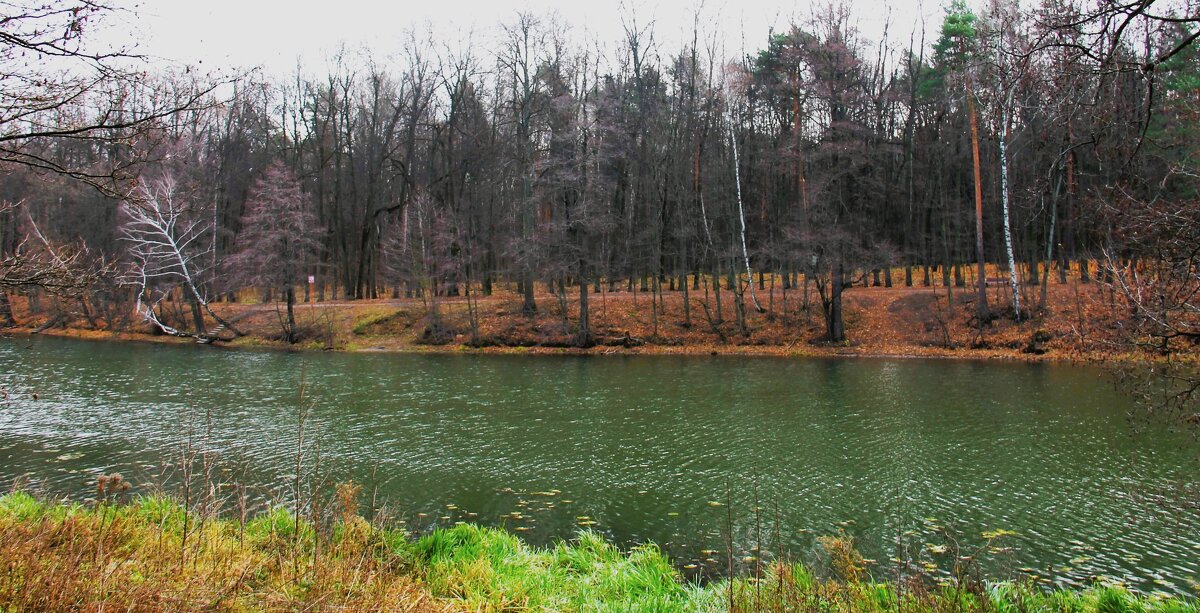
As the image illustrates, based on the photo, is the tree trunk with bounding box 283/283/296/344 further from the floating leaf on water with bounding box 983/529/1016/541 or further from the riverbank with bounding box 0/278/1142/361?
the floating leaf on water with bounding box 983/529/1016/541

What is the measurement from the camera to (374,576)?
5.29 metres

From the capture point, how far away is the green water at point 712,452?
28.7ft

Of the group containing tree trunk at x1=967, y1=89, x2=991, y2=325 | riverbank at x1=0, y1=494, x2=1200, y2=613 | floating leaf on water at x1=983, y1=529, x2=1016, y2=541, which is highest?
tree trunk at x1=967, y1=89, x2=991, y2=325

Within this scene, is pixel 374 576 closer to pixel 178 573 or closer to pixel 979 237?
pixel 178 573

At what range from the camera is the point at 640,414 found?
16859mm

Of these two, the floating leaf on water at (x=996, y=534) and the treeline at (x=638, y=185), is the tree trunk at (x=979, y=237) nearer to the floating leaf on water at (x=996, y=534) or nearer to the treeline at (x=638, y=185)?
the treeline at (x=638, y=185)

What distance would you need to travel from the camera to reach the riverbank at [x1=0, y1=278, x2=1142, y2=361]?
27.5 metres

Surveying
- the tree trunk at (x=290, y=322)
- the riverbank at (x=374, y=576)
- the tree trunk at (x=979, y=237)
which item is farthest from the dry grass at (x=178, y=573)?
the tree trunk at (x=290, y=322)

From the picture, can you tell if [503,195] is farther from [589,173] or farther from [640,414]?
[640,414]

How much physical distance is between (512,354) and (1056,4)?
27954 millimetres

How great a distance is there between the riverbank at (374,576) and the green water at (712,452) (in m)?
0.66

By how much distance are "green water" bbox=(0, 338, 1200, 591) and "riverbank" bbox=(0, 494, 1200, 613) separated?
656mm

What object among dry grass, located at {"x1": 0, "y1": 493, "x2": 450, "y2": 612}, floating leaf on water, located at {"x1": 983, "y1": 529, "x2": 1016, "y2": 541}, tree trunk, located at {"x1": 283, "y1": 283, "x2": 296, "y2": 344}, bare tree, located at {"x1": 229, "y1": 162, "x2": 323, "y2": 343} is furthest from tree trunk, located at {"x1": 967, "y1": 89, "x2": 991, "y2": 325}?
tree trunk, located at {"x1": 283, "y1": 283, "x2": 296, "y2": 344}

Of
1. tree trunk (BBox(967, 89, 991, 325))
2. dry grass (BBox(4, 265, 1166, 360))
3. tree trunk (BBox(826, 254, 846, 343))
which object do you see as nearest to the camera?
dry grass (BBox(4, 265, 1166, 360))
